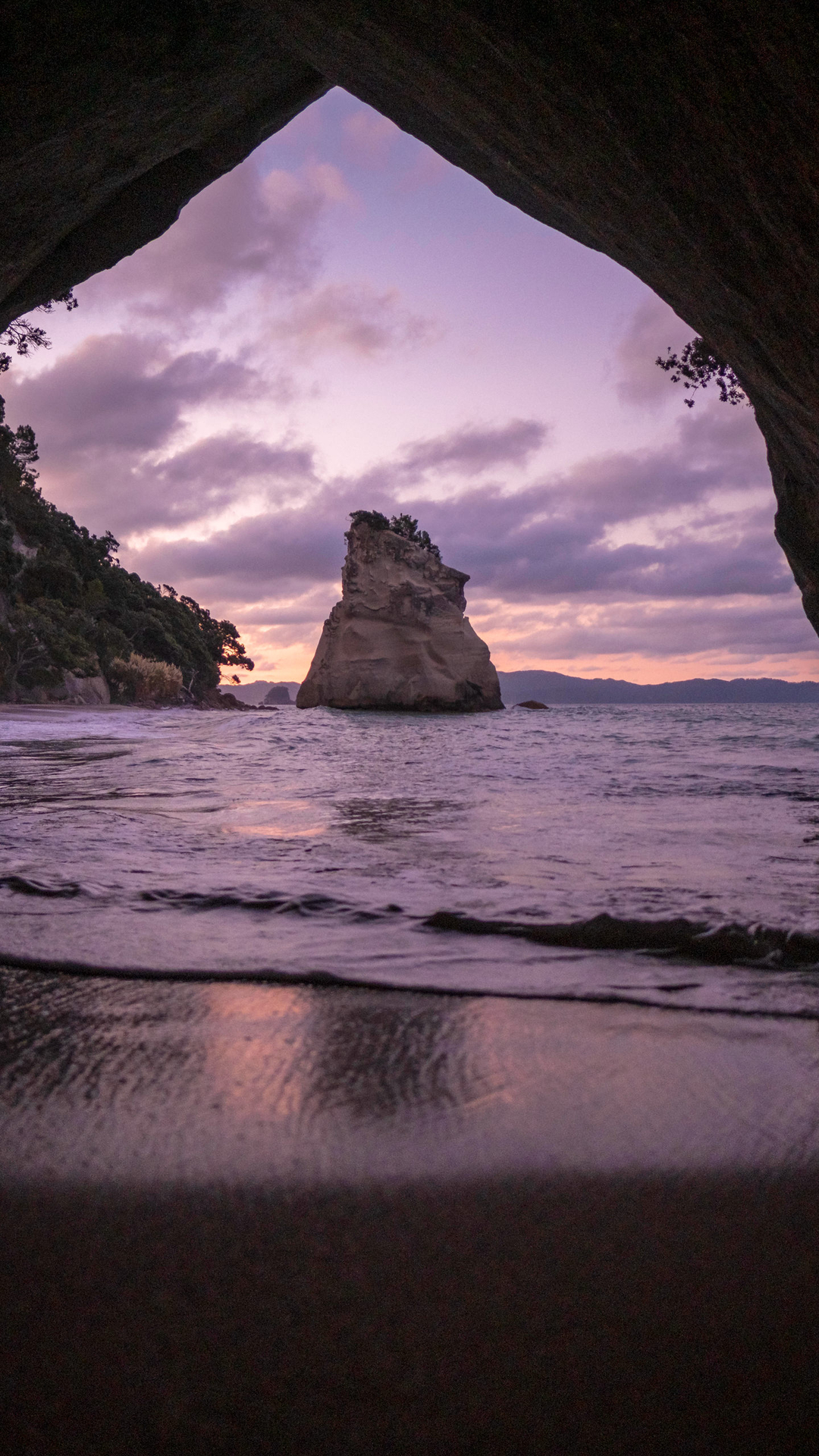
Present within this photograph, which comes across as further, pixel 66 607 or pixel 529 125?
pixel 66 607

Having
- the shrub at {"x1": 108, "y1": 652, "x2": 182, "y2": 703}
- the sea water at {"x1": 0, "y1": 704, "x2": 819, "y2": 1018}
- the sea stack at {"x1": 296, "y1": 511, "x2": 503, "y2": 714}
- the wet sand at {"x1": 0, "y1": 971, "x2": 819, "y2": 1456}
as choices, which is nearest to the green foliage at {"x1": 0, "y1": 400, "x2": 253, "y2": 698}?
the shrub at {"x1": 108, "y1": 652, "x2": 182, "y2": 703}

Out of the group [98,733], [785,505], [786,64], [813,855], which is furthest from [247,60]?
[98,733]

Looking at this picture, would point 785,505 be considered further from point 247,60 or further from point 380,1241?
A: point 380,1241

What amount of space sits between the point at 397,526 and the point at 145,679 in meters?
15.5

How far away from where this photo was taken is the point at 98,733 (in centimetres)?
1450

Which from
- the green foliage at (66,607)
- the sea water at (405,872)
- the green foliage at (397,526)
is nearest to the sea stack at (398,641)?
the green foliage at (397,526)

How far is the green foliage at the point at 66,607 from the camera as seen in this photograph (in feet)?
86.1

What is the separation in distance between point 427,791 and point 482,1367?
537 centimetres

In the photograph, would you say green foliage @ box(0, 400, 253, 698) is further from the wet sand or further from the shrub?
the wet sand

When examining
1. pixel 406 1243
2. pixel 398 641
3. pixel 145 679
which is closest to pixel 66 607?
pixel 145 679

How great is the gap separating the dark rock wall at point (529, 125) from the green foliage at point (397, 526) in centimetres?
3031

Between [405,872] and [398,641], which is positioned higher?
[398,641]

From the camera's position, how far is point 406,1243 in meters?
0.98

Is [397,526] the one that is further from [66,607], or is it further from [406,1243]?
[406,1243]
